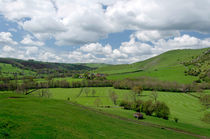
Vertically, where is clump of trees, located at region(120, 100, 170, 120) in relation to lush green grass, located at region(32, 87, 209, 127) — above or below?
above

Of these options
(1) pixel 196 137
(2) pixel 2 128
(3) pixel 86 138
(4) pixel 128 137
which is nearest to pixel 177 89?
(1) pixel 196 137

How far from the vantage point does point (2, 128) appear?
57.4 feet

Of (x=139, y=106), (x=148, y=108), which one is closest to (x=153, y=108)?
(x=148, y=108)

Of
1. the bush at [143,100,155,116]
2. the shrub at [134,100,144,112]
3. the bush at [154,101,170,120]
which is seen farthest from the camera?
the shrub at [134,100,144,112]

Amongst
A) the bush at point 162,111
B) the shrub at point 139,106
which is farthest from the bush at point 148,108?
the shrub at point 139,106

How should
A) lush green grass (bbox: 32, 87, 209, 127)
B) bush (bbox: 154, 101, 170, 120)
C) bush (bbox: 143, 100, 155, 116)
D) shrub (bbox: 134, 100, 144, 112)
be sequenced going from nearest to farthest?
bush (bbox: 154, 101, 170, 120) < lush green grass (bbox: 32, 87, 209, 127) < bush (bbox: 143, 100, 155, 116) < shrub (bbox: 134, 100, 144, 112)

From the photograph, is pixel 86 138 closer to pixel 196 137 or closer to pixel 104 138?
pixel 104 138

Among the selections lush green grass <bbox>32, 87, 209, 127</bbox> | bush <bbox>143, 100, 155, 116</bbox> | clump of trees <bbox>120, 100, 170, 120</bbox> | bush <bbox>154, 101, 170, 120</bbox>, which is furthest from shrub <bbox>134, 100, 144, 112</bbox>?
lush green grass <bbox>32, 87, 209, 127</bbox>

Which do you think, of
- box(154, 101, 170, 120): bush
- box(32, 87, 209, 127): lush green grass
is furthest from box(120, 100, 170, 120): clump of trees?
box(32, 87, 209, 127): lush green grass

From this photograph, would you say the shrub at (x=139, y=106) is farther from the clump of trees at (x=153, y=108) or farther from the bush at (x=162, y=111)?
the bush at (x=162, y=111)

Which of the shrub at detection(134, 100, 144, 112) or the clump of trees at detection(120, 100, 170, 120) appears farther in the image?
the shrub at detection(134, 100, 144, 112)

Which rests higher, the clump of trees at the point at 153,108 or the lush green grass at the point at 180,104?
the clump of trees at the point at 153,108

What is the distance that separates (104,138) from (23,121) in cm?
1459

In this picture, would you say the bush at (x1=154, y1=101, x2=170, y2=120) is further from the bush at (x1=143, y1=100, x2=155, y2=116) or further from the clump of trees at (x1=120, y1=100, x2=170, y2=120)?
the bush at (x1=143, y1=100, x2=155, y2=116)
